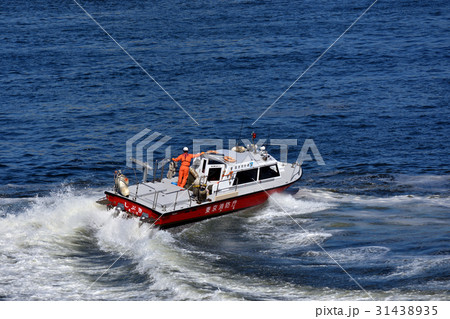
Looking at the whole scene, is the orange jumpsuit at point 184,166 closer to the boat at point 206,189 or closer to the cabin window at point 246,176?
the boat at point 206,189

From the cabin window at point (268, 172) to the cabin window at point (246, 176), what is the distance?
30cm

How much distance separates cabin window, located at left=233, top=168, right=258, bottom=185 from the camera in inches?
938

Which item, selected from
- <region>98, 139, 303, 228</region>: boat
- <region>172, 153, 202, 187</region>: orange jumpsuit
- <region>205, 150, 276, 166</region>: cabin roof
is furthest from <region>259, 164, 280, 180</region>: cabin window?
<region>172, 153, 202, 187</region>: orange jumpsuit

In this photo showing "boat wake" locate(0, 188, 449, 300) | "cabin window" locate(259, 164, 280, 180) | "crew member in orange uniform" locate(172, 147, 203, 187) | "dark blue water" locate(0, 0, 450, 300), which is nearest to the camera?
"boat wake" locate(0, 188, 449, 300)

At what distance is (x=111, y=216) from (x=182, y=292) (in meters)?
6.08

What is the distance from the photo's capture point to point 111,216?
21875mm

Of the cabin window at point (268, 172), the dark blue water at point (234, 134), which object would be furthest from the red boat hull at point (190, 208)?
the cabin window at point (268, 172)

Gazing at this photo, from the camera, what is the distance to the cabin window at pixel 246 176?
23.8 m

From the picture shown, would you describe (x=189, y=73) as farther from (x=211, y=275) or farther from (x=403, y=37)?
(x=211, y=275)

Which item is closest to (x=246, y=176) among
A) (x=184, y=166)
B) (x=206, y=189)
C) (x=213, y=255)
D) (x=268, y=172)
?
(x=268, y=172)

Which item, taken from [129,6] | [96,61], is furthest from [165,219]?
[129,6]

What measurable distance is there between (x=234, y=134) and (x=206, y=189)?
11.7 m

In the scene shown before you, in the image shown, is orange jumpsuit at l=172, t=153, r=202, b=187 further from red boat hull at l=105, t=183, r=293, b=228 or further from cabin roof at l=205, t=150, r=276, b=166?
red boat hull at l=105, t=183, r=293, b=228

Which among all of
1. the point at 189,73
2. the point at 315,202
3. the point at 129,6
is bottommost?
the point at 315,202
